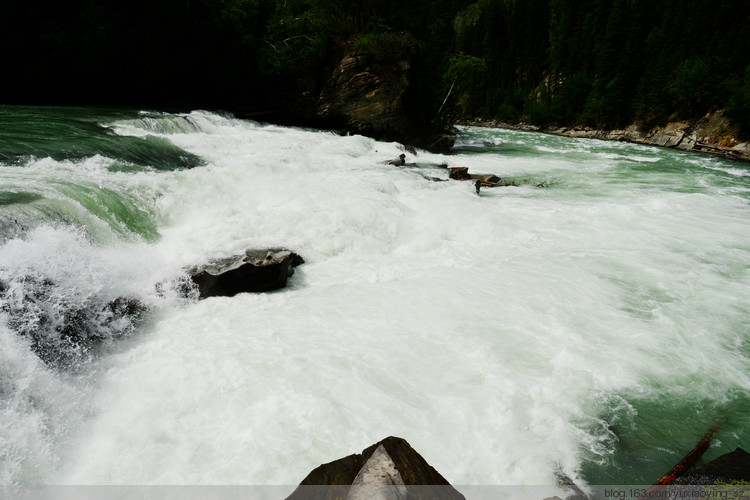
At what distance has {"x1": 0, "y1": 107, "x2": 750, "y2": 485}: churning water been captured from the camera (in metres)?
3.67

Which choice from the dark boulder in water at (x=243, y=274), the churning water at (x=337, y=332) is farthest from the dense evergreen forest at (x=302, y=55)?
the dark boulder in water at (x=243, y=274)

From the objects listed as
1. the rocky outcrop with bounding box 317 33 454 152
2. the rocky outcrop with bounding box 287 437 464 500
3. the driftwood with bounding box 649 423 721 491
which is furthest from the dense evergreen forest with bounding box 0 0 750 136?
the driftwood with bounding box 649 423 721 491

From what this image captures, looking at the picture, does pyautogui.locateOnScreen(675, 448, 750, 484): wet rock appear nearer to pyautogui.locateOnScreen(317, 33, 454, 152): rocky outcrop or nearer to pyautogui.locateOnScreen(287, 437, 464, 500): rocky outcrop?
pyautogui.locateOnScreen(287, 437, 464, 500): rocky outcrop

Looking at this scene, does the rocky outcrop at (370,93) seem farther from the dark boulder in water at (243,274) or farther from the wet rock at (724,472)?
the wet rock at (724,472)

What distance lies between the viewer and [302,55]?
22.9m

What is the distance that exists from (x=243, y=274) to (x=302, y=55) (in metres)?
20.2

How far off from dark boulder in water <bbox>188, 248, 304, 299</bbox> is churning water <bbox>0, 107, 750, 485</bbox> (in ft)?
1.03

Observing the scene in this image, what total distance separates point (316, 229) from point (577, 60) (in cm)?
6465

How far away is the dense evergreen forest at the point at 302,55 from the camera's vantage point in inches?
672

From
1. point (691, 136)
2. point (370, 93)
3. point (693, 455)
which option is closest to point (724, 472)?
point (693, 455)

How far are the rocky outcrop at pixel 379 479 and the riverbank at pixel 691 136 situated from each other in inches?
1395

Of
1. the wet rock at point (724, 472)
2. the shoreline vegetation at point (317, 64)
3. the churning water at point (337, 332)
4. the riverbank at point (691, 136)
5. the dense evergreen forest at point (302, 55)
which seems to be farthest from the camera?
the riverbank at point (691, 136)

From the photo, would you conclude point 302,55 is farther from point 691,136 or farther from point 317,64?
point 691,136

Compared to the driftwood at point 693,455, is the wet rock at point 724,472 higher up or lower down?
higher up
